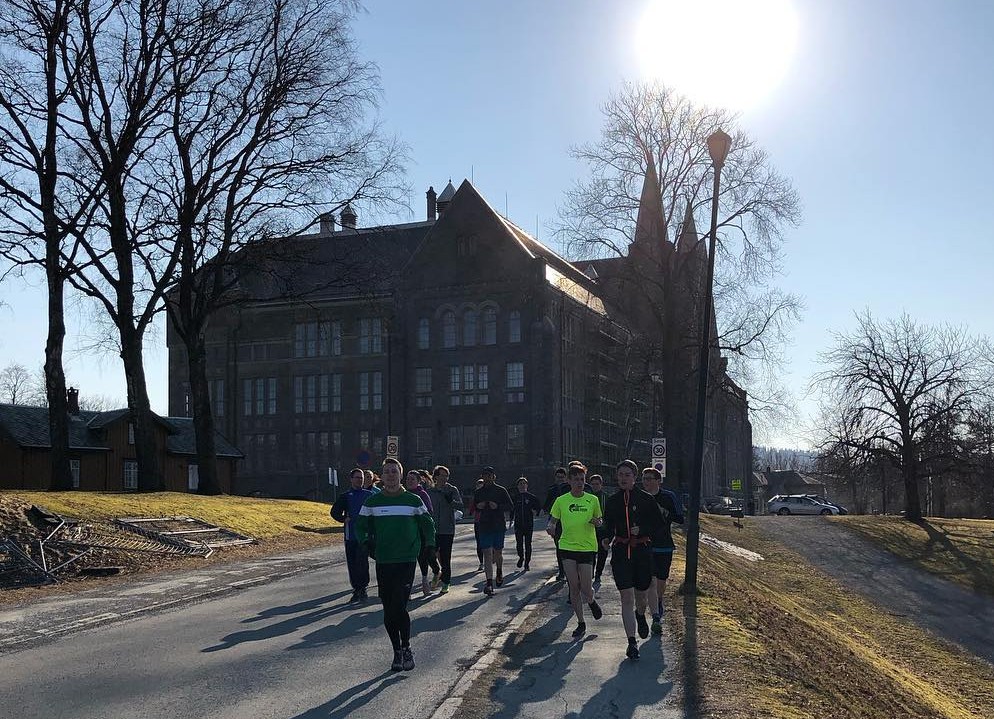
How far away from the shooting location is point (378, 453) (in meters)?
76.0

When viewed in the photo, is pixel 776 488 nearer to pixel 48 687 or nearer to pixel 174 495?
pixel 174 495

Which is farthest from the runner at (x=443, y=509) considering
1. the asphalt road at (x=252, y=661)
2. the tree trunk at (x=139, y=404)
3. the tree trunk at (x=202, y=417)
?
the tree trunk at (x=202, y=417)

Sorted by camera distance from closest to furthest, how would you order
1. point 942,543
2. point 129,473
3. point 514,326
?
point 942,543
point 129,473
point 514,326

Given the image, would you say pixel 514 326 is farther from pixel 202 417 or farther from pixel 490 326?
pixel 202 417

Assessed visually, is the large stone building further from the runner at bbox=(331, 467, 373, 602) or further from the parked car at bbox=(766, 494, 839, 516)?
the runner at bbox=(331, 467, 373, 602)

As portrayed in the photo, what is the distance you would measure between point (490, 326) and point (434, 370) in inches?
182

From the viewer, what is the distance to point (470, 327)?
234ft

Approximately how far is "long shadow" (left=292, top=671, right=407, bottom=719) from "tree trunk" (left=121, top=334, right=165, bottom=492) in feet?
82.5

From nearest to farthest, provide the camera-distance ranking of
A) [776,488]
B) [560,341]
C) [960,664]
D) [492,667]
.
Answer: [492,667] → [960,664] → [560,341] → [776,488]

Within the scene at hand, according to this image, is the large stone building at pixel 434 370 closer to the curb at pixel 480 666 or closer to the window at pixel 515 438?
the window at pixel 515 438

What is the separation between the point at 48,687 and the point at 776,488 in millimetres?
151228

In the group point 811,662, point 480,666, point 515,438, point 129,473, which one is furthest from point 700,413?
point 515,438

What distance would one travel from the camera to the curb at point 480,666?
857cm

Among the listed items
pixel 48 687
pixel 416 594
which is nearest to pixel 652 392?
pixel 416 594
